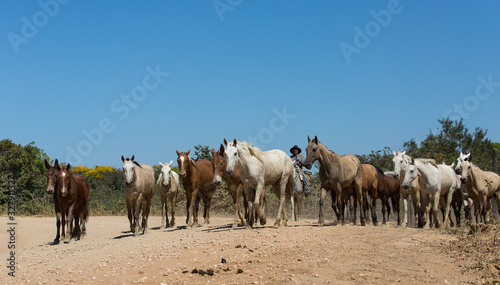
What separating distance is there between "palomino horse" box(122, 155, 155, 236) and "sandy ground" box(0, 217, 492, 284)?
254cm

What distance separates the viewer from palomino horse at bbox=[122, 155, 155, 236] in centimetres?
1411

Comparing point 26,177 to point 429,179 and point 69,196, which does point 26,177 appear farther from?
point 429,179

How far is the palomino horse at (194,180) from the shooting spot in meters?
15.5

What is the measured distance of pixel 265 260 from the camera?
344 inches

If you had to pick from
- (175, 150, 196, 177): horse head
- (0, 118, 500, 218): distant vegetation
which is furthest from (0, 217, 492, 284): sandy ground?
(0, 118, 500, 218): distant vegetation

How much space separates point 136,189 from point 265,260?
7039 mm

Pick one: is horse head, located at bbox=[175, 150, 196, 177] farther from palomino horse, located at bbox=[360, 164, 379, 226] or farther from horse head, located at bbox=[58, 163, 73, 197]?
palomino horse, located at bbox=[360, 164, 379, 226]

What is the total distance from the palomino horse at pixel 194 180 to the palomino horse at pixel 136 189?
122cm

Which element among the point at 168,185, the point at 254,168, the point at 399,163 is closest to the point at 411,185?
the point at 399,163

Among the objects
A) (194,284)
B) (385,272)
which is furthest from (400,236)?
(194,284)

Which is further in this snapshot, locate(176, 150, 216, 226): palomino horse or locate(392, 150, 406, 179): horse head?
locate(176, 150, 216, 226): palomino horse

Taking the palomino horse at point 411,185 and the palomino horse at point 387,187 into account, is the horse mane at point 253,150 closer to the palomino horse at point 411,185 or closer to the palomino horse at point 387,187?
the palomino horse at point 411,185

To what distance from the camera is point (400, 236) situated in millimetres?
10656

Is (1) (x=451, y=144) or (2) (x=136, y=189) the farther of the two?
(1) (x=451, y=144)
